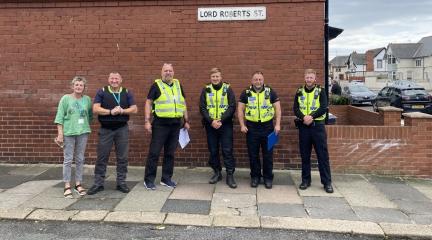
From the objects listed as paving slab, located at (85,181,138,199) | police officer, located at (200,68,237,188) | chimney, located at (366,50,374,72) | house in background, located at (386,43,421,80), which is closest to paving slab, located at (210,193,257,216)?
police officer, located at (200,68,237,188)

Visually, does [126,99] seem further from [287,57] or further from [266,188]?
[287,57]

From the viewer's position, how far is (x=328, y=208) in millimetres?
5852

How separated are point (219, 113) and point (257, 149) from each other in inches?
31.5

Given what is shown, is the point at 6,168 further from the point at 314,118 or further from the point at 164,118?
the point at 314,118

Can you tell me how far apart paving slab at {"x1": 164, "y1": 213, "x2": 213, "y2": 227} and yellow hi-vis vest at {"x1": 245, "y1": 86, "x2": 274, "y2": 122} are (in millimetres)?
1868

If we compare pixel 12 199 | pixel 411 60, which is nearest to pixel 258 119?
pixel 12 199

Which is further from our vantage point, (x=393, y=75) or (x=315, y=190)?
(x=393, y=75)

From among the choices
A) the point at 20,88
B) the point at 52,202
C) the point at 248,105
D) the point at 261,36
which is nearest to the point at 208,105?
the point at 248,105

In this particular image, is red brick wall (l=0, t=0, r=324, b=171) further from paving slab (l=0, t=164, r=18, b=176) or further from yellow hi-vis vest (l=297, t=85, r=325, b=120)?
yellow hi-vis vest (l=297, t=85, r=325, b=120)

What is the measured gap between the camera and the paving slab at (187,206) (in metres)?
5.67

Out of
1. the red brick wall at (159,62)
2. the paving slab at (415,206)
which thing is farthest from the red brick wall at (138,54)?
the paving slab at (415,206)

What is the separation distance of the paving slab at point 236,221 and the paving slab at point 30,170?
12.1 ft

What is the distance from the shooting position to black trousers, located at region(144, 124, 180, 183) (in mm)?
6602

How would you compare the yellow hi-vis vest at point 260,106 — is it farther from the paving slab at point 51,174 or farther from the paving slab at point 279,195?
the paving slab at point 51,174
